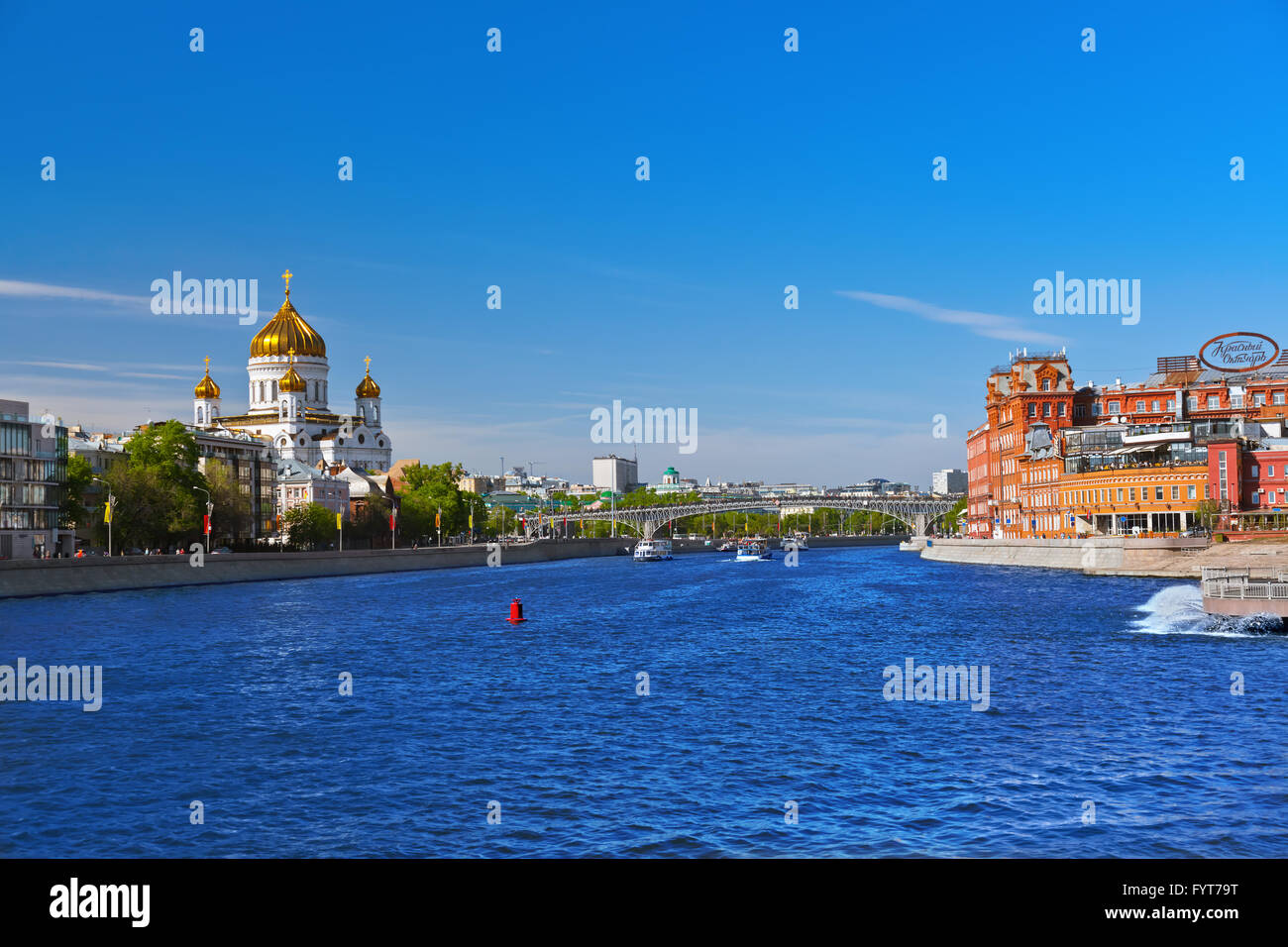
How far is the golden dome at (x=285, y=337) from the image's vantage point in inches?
6836

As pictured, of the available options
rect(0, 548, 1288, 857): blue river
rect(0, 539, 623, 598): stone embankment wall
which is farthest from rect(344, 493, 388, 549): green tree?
rect(0, 548, 1288, 857): blue river

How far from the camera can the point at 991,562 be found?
11925cm

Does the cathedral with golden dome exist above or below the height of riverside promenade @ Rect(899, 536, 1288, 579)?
above

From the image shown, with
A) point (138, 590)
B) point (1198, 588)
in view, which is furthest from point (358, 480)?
point (1198, 588)

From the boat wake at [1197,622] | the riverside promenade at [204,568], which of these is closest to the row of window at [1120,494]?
the boat wake at [1197,622]

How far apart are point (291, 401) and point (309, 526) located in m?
51.3

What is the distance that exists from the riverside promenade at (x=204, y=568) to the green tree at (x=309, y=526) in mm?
11512

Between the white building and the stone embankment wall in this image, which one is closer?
the stone embankment wall

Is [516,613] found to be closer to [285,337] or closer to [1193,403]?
[1193,403]

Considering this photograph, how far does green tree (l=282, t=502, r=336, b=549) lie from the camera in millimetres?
122812

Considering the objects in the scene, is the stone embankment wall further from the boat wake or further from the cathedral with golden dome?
the boat wake

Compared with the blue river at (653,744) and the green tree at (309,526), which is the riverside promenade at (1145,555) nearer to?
the blue river at (653,744)

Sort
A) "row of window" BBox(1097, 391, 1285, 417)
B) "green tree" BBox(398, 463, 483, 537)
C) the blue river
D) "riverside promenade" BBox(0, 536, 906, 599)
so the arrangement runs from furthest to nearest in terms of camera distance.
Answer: "green tree" BBox(398, 463, 483, 537)
"row of window" BBox(1097, 391, 1285, 417)
"riverside promenade" BBox(0, 536, 906, 599)
the blue river

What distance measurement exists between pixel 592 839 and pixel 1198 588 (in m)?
59.9
